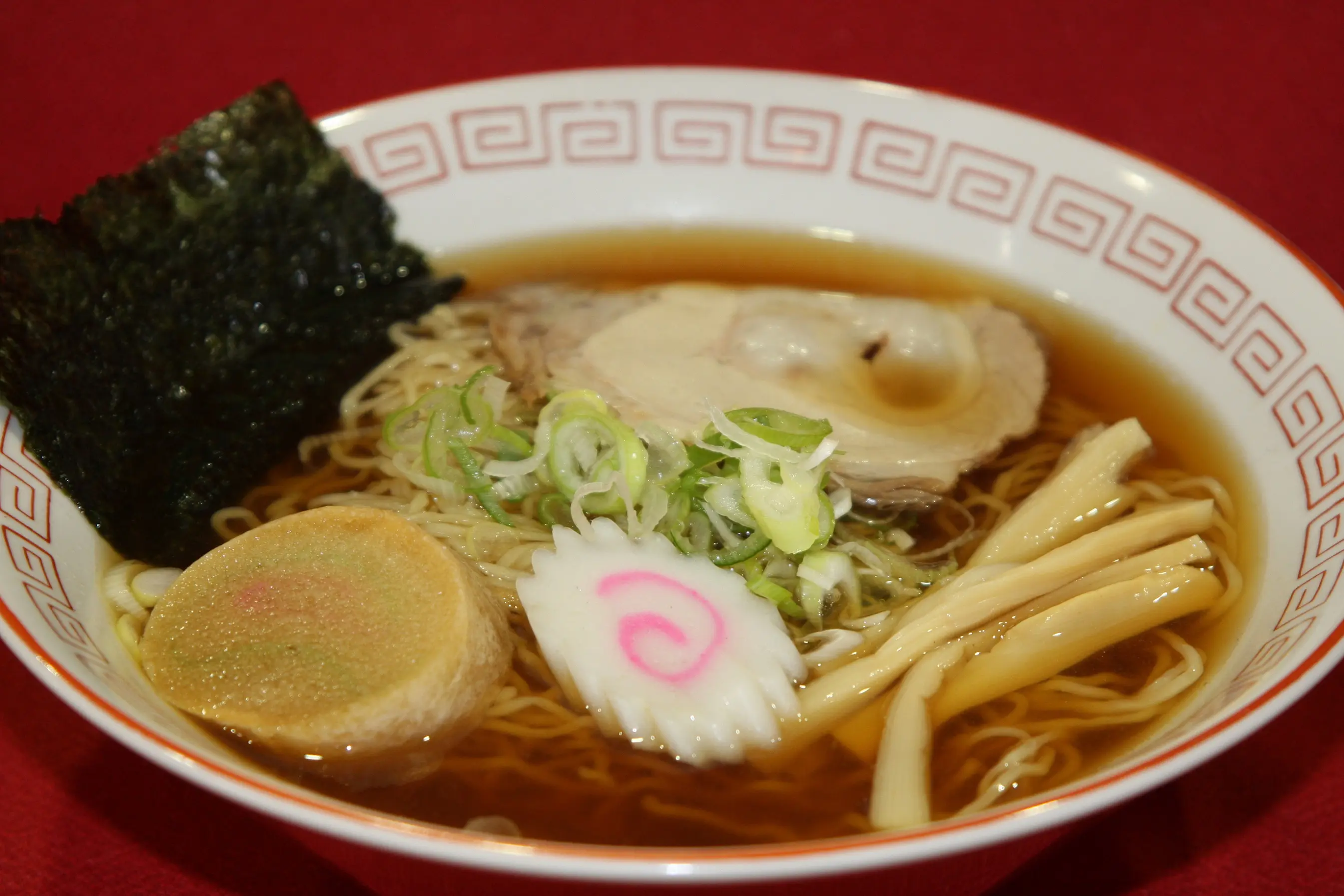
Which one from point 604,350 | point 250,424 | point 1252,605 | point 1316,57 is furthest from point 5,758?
point 1316,57

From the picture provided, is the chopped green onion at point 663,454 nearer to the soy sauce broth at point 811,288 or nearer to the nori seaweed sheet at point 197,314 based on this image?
the soy sauce broth at point 811,288

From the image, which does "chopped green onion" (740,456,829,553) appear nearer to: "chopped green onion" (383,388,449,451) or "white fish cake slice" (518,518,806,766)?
"white fish cake slice" (518,518,806,766)

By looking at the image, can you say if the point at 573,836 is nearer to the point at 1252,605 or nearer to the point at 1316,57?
the point at 1252,605

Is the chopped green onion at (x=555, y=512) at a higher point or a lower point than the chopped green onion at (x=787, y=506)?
lower

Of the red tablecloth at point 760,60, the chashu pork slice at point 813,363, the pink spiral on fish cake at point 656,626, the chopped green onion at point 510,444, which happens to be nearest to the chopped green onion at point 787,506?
the pink spiral on fish cake at point 656,626

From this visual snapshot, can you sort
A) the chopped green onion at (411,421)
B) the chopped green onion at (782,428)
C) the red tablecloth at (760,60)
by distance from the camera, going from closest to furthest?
the chopped green onion at (782,428)
the chopped green onion at (411,421)
the red tablecloth at (760,60)

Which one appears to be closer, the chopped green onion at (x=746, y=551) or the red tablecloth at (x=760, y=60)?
the chopped green onion at (x=746, y=551)

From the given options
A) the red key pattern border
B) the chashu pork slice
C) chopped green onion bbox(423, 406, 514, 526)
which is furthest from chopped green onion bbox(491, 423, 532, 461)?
the red key pattern border
